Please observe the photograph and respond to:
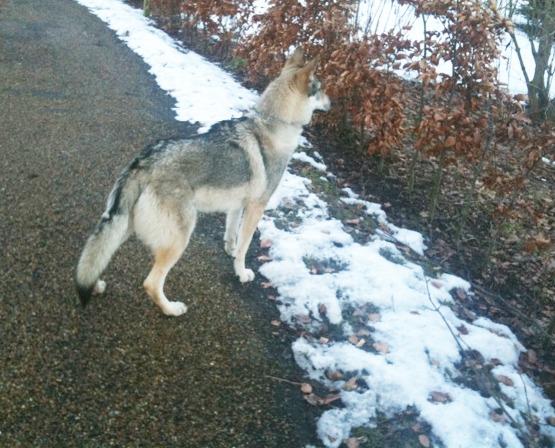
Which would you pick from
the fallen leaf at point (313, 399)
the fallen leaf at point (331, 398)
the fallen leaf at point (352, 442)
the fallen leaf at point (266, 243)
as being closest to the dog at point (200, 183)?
the fallen leaf at point (266, 243)

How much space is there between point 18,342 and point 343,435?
86.2 inches

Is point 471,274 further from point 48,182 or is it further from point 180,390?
point 48,182

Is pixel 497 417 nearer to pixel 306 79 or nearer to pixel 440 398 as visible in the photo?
pixel 440 398

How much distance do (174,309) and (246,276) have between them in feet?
2.70

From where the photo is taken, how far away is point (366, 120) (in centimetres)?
600

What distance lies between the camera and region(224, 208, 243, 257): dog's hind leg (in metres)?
4.69

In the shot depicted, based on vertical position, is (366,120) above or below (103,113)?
above

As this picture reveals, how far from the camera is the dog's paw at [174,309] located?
3.80 m

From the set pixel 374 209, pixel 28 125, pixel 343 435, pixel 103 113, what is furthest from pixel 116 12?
pixel 343 435

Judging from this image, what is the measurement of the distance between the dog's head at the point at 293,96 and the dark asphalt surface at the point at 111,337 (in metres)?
1.41

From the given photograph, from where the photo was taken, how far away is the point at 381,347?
12.9 feet

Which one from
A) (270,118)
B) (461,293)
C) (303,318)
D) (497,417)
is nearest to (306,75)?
(270,118)

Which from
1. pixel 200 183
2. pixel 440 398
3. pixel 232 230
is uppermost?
pixel 200 183

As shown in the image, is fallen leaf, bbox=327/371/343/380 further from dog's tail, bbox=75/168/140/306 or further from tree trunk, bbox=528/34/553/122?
tree trunk, bbox=528/34/553/122
